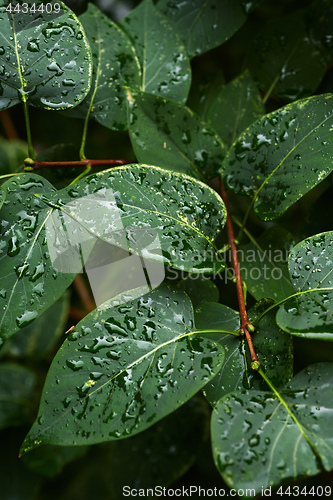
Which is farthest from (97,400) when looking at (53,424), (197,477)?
(197,477)

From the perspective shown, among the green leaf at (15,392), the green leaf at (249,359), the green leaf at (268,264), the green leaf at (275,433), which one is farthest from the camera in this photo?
the green leaf at (15,392)

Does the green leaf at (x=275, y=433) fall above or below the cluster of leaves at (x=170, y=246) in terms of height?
below

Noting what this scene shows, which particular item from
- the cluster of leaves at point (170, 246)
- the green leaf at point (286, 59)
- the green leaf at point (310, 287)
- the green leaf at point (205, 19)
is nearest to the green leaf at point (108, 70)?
the cluster of leaves at point (170, 246)

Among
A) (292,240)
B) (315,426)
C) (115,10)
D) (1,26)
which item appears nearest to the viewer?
(315,426)

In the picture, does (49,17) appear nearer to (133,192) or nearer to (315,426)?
(133,192)

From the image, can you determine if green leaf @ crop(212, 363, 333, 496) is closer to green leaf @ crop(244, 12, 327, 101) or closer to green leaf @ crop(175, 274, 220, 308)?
green leaf @ crop(175, 274, 220, 308)

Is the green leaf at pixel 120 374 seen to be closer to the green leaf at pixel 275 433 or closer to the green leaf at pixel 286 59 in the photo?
the green leaf at pixel 275 433

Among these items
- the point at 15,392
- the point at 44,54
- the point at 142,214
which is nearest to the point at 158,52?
the point at 44,54
